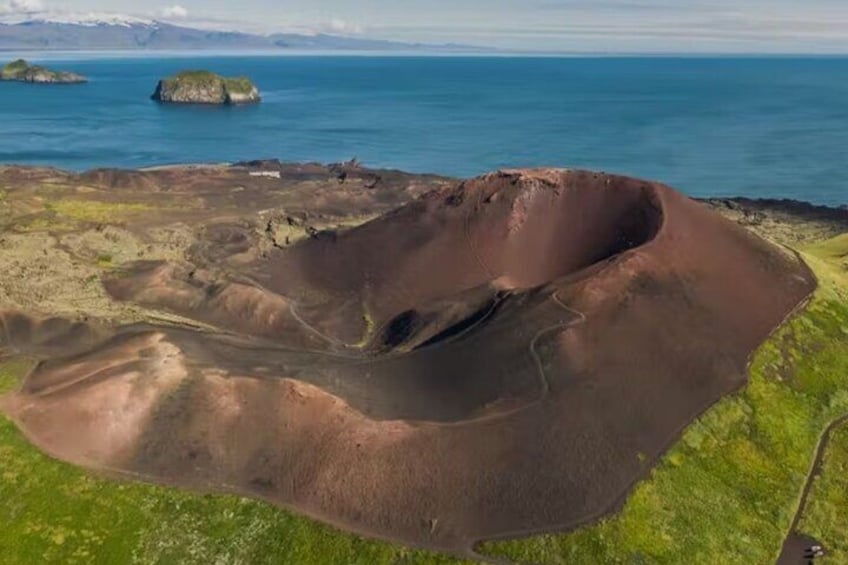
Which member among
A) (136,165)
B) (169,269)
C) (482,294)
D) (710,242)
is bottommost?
(136,165)

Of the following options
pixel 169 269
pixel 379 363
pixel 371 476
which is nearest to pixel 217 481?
pixel 371 476

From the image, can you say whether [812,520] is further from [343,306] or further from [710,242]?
[343,306]

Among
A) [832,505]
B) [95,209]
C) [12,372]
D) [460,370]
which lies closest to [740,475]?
[832,505]

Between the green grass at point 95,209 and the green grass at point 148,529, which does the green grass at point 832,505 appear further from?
the green grass at point 95,209

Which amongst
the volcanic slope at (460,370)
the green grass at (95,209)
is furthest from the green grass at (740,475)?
the green grass at (95,209)

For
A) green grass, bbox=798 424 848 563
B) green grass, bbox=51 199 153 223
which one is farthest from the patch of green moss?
green grass, bbox=798 424 848 563

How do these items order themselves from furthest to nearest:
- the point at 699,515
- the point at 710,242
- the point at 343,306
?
the point at 343,306 < the point at 710,242 < the point at 699,515
